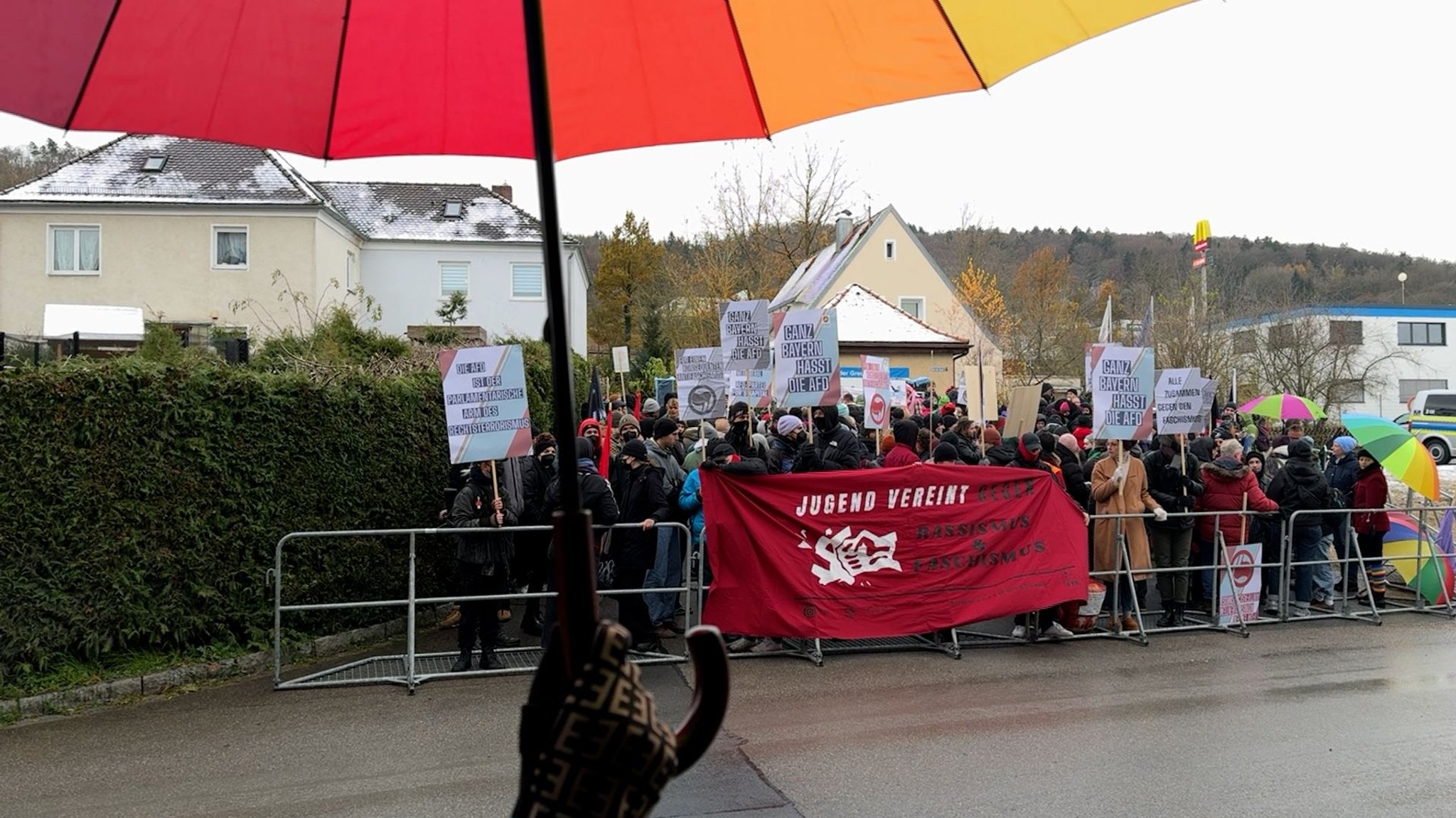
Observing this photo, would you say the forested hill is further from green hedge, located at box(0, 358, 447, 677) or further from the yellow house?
green hedge, located at box(0, 358, 447, 677)

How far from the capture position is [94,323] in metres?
25.3

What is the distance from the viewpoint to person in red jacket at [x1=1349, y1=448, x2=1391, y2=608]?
42.6 ft

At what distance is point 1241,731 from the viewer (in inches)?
306

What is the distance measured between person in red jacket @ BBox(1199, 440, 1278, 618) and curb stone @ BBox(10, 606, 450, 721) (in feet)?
27.7

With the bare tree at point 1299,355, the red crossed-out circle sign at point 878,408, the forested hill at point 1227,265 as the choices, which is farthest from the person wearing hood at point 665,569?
the forested hill at point 1227,265

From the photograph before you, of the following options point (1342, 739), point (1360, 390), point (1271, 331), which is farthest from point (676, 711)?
point (1360, 390)

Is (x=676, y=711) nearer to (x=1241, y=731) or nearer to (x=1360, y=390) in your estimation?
(x=1241, y=731)

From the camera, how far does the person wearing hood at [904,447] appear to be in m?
11.6

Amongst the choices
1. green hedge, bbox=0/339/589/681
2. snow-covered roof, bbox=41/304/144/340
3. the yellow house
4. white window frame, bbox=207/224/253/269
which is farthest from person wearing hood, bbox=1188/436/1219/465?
the yellow house

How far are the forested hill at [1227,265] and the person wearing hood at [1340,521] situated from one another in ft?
122

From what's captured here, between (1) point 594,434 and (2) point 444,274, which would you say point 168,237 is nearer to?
(2) point 444,274

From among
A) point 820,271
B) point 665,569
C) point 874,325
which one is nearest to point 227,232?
point 874,325

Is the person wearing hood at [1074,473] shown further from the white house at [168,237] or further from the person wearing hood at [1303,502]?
the white house at [168,237]

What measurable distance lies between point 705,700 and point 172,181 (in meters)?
41.9
